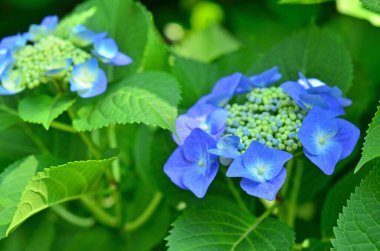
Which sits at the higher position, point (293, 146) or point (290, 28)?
point (293, 146)

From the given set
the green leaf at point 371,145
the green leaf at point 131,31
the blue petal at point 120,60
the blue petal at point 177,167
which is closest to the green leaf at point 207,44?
the green leaf at point 131,31

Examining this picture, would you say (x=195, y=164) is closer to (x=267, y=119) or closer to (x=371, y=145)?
(x=267, y=119)

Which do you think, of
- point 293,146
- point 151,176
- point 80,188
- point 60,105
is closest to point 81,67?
point 60,105

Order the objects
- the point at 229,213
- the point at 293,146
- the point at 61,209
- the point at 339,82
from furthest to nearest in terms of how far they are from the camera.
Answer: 1. the point at 61,209
2. the point at 339,82
3. the point at 229,213
4. the point at 293,146

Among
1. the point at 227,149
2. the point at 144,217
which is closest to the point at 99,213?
the point at 144,217

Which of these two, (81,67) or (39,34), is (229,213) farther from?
(39,34)
